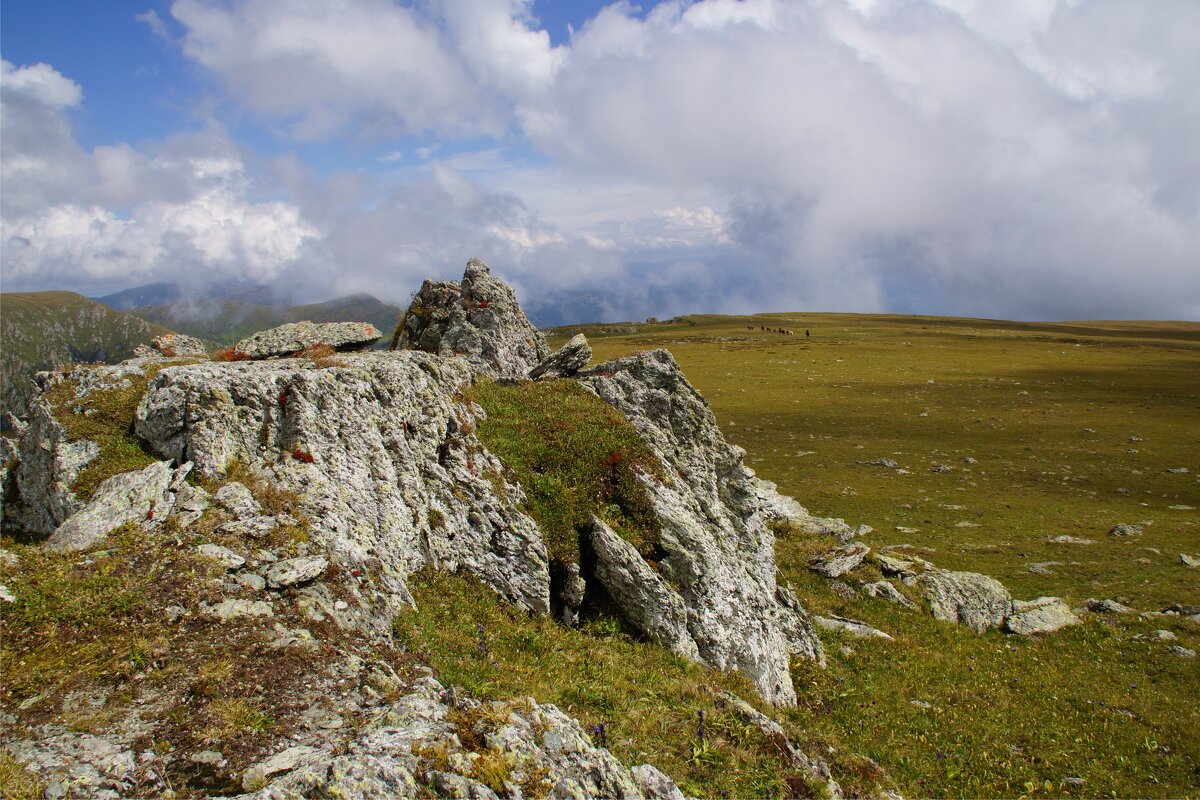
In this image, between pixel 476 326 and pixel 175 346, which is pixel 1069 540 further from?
pixel 175 346

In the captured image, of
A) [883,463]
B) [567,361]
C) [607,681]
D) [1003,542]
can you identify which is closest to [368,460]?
[607,681]

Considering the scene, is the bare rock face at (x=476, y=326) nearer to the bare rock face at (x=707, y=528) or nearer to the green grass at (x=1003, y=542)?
the bare rock face at (x=707, y=528)

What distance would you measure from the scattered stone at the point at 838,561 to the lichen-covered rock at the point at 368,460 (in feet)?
52.9

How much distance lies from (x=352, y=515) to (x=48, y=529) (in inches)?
236

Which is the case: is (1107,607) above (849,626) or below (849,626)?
below

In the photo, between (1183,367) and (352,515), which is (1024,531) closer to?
(352,515)

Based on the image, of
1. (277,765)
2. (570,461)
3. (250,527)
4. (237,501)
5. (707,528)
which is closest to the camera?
(277,765)

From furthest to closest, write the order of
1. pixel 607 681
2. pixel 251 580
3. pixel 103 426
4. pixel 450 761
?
pixel 103 426 < pixel 607 681 < pixel 251 580 < pixel 450 761

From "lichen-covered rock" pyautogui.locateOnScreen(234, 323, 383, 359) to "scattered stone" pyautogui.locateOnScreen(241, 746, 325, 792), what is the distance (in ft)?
60.4

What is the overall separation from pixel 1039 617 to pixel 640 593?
2058 centimetres

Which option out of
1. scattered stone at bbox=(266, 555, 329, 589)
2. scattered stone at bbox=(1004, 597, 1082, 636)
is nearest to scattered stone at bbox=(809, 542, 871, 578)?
scattered stone at bbox=(1004, 597, 1082, 636)

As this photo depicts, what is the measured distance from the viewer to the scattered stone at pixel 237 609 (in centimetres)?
1008

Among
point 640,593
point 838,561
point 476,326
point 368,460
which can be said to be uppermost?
point 476,326

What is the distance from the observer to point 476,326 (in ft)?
Answer: 97.7
